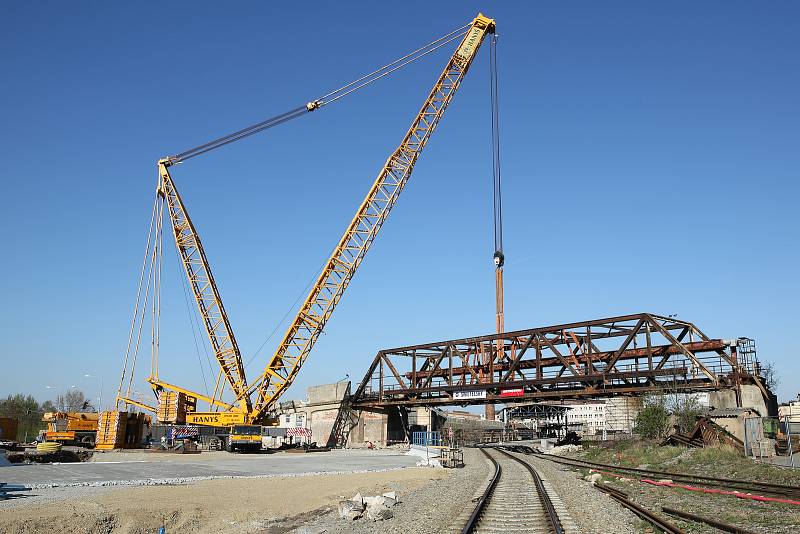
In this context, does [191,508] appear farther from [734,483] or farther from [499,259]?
[499,259]

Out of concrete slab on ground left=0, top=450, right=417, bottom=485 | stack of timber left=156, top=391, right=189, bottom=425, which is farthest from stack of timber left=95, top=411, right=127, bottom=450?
concrete slab on ground left=0, top=450, right=417, bottom=485

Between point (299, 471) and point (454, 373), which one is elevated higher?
point (454, 373)

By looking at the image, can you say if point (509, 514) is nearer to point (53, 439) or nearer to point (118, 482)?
point (118, 482)

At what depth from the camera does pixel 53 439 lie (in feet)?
192

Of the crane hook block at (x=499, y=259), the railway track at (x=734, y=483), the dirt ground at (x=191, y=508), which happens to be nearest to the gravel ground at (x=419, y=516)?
the dirt ground at (x=191, y=508)

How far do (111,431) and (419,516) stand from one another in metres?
47.0

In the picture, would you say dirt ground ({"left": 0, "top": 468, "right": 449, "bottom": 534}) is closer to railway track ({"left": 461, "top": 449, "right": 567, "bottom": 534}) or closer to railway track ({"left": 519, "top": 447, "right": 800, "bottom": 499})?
railway track ({"left": 461, "top": 449, "right": 567, "bottom": 534})

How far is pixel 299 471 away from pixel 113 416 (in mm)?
29285

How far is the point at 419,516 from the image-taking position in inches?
679

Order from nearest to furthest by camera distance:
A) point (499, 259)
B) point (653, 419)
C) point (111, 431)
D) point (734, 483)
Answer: point (734, 483) → point (653, 419) → point (111, 431) → point (499, 259)

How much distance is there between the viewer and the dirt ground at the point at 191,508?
17.4 metres

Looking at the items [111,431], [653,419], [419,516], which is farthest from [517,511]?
[111,431]

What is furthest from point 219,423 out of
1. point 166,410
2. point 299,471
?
point 299,471

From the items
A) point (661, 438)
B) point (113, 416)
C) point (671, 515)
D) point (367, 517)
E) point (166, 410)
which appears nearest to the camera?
point (671, 515)
